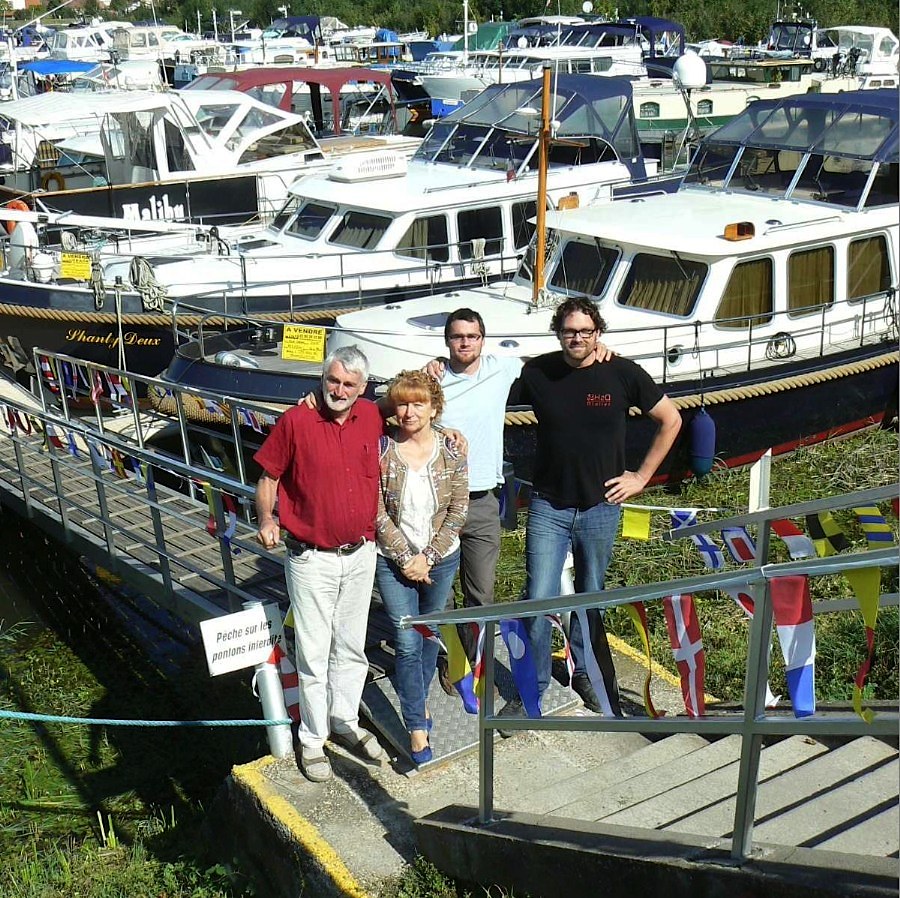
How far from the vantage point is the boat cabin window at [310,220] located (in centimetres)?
1394

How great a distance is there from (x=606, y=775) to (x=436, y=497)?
133 centimetres

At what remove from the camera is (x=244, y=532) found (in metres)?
6.23

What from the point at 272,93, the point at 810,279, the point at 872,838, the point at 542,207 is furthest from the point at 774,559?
the point at 272,93

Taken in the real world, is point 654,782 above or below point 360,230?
below

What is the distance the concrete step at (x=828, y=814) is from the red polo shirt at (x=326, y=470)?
1993mm

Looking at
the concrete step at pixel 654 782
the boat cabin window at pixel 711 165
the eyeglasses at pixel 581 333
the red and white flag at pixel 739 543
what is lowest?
the concrete step at pixel 654 782

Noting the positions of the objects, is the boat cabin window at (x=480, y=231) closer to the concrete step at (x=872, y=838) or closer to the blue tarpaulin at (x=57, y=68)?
the concrete step at (x=872, y=838)

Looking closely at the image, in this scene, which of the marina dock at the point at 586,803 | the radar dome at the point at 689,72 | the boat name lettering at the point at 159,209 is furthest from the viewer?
the boat name lettering at the point at 159,209

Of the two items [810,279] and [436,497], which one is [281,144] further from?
[436,497]

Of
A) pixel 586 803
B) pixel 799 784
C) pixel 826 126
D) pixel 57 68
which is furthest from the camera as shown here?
pixel 57 68

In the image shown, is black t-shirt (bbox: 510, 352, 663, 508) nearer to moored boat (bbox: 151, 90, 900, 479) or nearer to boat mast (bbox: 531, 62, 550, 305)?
moored boat (bbox: 151, 90, 900, 479)

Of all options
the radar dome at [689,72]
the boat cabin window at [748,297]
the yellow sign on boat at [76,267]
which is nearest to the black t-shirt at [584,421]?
the boat cabin window at [748,297]

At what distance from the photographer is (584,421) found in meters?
5.01

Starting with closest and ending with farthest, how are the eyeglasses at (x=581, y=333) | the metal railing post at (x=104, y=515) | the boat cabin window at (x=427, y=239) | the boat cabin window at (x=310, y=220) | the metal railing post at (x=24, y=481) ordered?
the eyeglasses at (x=581, y=333), the metal railing post at (x=104, y=515), the metal railing post at (x=24, y=481), the boat cabin window at (x=427, y=239), the boat cabin window at (x=310, y=220)
